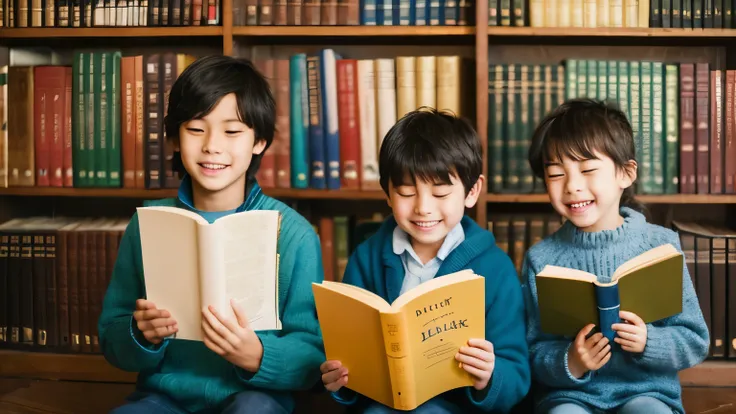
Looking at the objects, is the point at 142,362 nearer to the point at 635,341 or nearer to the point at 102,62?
the point at 635,341

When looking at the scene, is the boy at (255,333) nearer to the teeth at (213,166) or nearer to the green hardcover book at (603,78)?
the teeth at (213,166)

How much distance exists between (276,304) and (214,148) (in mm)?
331

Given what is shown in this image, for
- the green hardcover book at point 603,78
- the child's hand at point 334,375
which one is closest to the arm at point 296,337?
the child's hand at point 334,375

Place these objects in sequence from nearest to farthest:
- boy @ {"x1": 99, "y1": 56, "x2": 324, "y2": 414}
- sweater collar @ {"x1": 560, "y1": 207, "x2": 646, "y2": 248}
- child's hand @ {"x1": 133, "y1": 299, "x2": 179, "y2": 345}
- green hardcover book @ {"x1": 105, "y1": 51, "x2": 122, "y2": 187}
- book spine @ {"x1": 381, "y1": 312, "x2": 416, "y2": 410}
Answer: book spine @ {"x1": 381, "y1": 312, "x2": 416, "y2": 410}, child's hand @ {"x1": 133, "y1": 299, "x2": 179, "y2": 345}, boy @ {"x1": 99, "y1": 56, "x2": 324, "y2": 414}, sweater collar @ {"x1": 560, "y1": 207, "x2": 646, "y2": 248}, green hardcover book @ {"x1": 105, "y1": 51, "x2": 122, "y2": 187}

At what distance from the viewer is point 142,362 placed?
4.40 feet

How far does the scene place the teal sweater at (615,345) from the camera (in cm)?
132

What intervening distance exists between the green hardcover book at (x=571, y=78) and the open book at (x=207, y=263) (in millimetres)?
1082

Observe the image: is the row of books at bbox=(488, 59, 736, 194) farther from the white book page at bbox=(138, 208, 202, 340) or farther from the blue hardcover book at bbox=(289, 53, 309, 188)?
the white book page at bbox=(138, 208, 202, 340)

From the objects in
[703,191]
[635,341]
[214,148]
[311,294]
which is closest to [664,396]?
[635,341]

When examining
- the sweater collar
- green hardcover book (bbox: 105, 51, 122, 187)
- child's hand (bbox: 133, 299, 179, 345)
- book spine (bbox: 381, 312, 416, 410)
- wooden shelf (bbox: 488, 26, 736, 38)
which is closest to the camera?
book spine (bbox: 381, 312, 416, 410)

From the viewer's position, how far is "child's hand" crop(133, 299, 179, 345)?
1.21 metres

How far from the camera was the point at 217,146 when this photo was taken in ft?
4.53

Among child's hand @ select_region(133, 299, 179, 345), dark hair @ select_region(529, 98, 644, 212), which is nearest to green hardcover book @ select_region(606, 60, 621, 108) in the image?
dark hair @ select_region(529, 98, 644, 212)

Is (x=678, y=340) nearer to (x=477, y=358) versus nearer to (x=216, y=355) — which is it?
(x=477, y=358)
